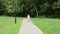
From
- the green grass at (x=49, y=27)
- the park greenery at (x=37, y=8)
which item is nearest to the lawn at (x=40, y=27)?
the green grass at (x=49, y=27)

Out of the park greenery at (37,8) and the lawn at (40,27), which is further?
the park greenery at (37,8)

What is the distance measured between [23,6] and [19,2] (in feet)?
4.11

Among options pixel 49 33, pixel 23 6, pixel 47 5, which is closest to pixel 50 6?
pixel 47 5

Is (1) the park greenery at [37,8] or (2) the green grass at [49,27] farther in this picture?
(1) the park greenery at [37,8]

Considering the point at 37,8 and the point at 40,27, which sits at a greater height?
the point at 37,8

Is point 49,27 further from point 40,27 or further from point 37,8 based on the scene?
point 37,8

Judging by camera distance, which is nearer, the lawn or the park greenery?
the lawn

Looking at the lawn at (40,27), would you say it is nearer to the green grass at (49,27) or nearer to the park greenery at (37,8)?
the green grass at (49,27)

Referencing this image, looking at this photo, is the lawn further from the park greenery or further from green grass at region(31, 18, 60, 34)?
the park greenery

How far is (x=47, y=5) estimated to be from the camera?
40594 millimetres

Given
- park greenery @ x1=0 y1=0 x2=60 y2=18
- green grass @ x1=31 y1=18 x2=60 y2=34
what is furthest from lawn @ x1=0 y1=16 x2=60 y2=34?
park greenery @ x1=0 y1=0 x2=60 y2=18

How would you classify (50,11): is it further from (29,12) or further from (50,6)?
(29,12)

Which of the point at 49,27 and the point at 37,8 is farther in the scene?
the point at 37,8

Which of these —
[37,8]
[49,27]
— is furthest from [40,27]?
[37,8]
